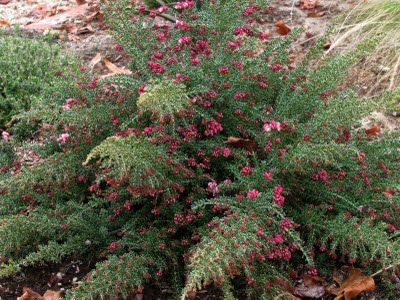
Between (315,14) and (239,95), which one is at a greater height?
(239,95)

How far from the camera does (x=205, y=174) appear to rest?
9.18 feet

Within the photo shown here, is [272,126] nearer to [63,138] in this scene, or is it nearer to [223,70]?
[223,70]

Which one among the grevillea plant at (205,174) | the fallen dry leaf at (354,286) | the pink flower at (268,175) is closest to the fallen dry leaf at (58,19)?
the grevillea plant at (205,174)

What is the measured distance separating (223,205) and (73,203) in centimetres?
74

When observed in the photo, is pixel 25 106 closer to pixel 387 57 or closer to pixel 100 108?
pixel 100 108

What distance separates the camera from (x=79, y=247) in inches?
110

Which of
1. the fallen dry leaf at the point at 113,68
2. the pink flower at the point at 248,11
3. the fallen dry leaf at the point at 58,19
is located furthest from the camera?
the fallen dry leaf at the point at 58,19

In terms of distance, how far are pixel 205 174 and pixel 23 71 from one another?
2.07 m

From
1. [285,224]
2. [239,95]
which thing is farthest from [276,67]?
[285,224]

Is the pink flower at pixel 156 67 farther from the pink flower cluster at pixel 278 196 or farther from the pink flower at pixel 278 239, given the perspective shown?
the pink flower at pixel 278 239

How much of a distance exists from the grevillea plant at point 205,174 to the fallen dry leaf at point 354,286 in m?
0.08

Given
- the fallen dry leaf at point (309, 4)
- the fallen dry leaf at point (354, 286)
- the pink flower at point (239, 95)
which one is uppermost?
the pink flower at point (239, 95)

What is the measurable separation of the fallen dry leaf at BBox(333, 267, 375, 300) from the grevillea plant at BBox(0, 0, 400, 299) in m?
0.08

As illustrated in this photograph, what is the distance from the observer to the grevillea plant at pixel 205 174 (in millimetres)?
2514
